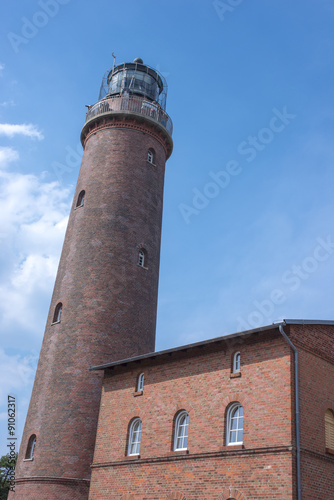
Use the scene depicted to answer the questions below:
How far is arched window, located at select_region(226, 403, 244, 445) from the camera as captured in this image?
16656mm

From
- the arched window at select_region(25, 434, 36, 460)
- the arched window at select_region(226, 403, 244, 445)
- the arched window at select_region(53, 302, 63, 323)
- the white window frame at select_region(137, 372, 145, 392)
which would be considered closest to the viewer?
the arched window at select_region(226, 403, 244, 445)

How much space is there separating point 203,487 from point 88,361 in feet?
28.5

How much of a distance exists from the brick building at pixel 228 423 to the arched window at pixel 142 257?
7.22m

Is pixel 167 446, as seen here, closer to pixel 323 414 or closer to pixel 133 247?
pixel 323 414

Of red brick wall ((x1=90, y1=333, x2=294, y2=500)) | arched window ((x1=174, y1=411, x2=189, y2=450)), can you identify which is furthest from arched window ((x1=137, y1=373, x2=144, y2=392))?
arched window ((x1=174, y1=411, x2=189, y2=450))

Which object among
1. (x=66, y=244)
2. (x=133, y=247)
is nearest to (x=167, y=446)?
(x=133, y=247)

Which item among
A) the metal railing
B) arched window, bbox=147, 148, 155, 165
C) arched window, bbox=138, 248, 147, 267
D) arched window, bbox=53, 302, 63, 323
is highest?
the metal railing

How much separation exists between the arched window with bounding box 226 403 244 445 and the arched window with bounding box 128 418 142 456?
420 cm

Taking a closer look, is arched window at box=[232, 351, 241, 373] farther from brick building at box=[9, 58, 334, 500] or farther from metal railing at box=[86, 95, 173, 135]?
metal railing at box=[86, 95, 173, 135]

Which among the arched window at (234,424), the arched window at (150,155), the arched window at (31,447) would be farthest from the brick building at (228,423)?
the arched window at (150,155)

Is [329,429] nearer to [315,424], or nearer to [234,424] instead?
[315,424]

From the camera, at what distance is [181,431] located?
18438 mm

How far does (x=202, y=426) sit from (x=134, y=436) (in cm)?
356

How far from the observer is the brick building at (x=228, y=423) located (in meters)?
15.5
